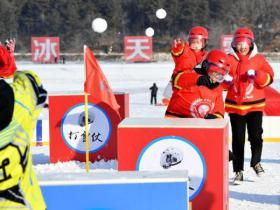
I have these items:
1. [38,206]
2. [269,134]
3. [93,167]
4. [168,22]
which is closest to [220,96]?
[93,167]

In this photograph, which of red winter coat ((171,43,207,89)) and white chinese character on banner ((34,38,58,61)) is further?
white chinese character on banner ((34,38,58,61))

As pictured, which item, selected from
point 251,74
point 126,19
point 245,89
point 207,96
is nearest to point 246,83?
point 245,89

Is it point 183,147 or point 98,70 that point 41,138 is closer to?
point 98,70

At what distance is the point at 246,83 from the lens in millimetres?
6844

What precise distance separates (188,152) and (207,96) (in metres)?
1.10

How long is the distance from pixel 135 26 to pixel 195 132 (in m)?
60.9

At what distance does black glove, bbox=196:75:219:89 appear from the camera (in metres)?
5.89

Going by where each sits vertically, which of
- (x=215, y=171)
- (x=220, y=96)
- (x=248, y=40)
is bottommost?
(x=215, y=171)

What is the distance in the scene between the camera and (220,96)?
607 cm

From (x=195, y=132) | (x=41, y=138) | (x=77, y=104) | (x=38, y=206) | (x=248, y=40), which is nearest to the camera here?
(x=38, y=206)

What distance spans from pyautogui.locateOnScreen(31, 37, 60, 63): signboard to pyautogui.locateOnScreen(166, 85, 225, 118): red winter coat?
32379 mm

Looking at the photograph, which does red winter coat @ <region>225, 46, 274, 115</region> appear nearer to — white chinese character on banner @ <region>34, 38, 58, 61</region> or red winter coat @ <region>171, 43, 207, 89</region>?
red winter coat @ <region>171, 43, 207, 89</region>

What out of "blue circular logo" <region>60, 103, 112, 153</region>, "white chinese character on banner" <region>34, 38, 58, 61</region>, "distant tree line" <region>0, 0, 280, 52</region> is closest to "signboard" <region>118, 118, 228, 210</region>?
"blue circular logo" <region>60, 103, 112, 153</region>

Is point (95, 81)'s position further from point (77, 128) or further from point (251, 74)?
point (251, 74)
